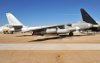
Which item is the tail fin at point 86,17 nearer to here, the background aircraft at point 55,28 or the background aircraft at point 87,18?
the background aircraft at point 87,18

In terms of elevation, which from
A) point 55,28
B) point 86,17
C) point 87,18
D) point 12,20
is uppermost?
point 86,17

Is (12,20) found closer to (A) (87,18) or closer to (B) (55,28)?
(B) (55,28)

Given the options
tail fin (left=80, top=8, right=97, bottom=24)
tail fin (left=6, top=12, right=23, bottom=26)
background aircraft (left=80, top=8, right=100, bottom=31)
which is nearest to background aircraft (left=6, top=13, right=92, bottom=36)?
tail fin (left=6, top=12, right=23, bottom=26)

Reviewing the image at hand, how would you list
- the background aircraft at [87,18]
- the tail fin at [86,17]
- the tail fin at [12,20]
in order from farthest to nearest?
1. the tail fin at [86,17]
2. the background aircraft at [87,18]
3. the tail fin at [12,20]

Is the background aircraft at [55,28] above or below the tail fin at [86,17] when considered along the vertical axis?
below

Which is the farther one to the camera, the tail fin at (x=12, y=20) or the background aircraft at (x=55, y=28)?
the tail fin at (x=12, y=20)

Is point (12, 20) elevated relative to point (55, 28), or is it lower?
elevated

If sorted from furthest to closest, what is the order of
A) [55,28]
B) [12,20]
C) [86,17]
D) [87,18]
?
[86,17]
[87,18]
[12,20]
[55,28]

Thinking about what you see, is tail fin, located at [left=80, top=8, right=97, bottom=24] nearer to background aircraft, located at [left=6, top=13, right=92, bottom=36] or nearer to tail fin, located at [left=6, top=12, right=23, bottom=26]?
background aircraft, located at [left=6, top=13, right=92, bottom=36]

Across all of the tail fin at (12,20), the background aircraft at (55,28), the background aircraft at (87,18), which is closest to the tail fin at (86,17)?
the background aircraft at (87,18)

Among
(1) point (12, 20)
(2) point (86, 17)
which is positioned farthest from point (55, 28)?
(2) point (86, 17)

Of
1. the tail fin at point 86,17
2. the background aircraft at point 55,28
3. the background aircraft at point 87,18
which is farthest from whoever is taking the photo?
the tail fin at point 86,17
